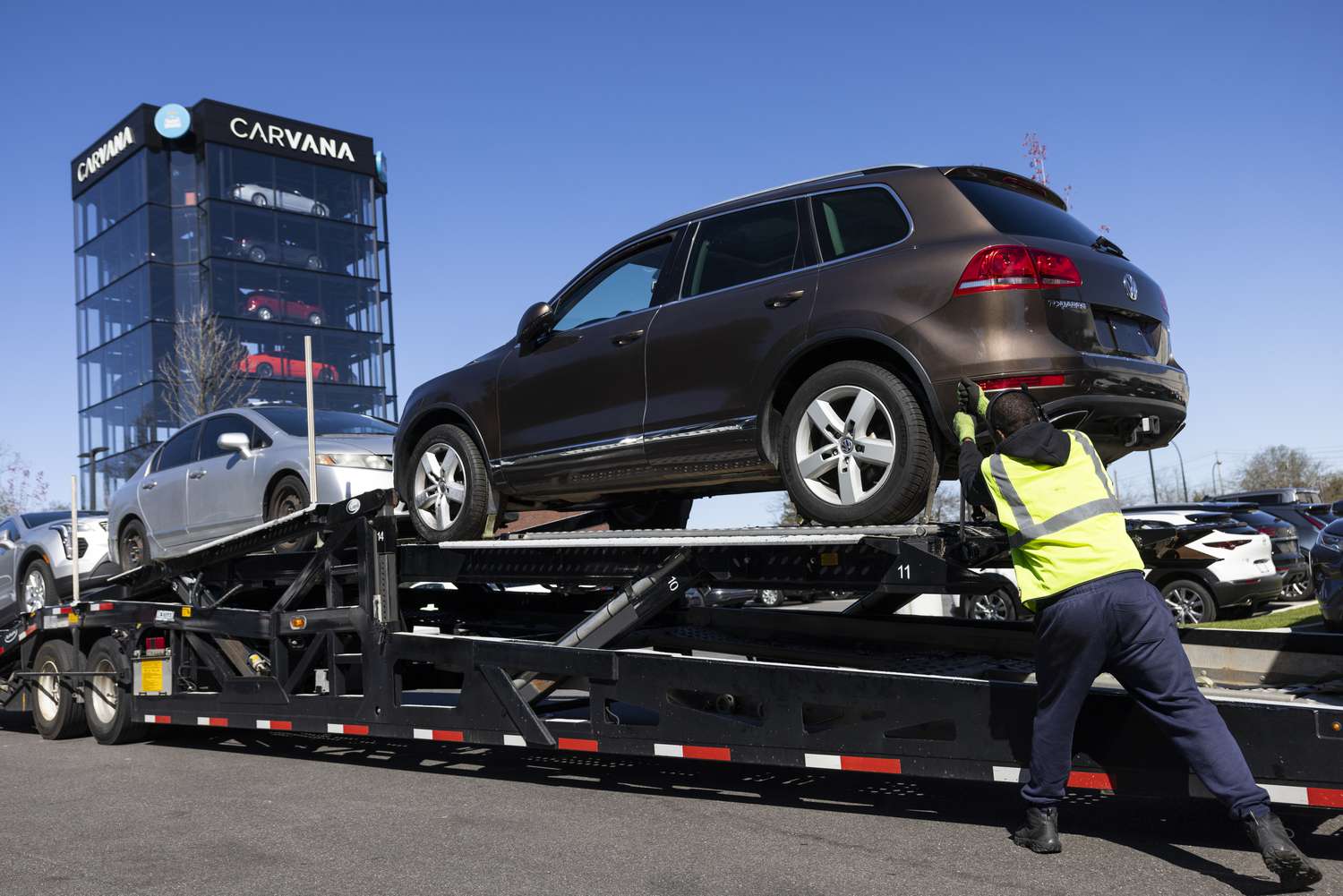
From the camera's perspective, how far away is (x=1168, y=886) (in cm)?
403

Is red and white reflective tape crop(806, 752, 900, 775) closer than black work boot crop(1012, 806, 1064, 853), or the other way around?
black work boot crop(1012, 806, 1064, 853)

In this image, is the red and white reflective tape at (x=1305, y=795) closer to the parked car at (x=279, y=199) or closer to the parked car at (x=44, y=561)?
the parked car at (x=44, y=561)

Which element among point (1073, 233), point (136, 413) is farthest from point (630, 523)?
point (136, 413)

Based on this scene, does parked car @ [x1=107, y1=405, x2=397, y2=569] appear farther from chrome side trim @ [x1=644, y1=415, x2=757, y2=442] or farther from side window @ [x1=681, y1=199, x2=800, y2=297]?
side window @ [x1=681, y1=199, x2=800, y2=297]

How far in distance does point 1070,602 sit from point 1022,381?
0.93 meters

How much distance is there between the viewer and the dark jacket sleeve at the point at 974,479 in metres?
4.52

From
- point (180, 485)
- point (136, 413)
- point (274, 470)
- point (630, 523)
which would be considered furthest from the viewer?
point (136, 413)

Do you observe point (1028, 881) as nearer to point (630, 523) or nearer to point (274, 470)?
point (630, 523)

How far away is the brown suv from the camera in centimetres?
483

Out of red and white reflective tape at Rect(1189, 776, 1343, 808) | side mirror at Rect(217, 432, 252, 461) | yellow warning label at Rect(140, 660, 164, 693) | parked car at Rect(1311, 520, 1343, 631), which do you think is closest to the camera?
red and white reflective tape at Rect(1189, 776, 1343, 808)

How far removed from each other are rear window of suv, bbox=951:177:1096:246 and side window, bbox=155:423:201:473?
7158 millimetres

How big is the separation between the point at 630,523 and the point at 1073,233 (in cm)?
341

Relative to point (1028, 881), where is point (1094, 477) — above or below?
above

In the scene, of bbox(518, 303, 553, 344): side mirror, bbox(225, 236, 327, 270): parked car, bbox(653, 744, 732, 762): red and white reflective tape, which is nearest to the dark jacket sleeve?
bbox(653, 744, 732, 762): red and white reflective tape
